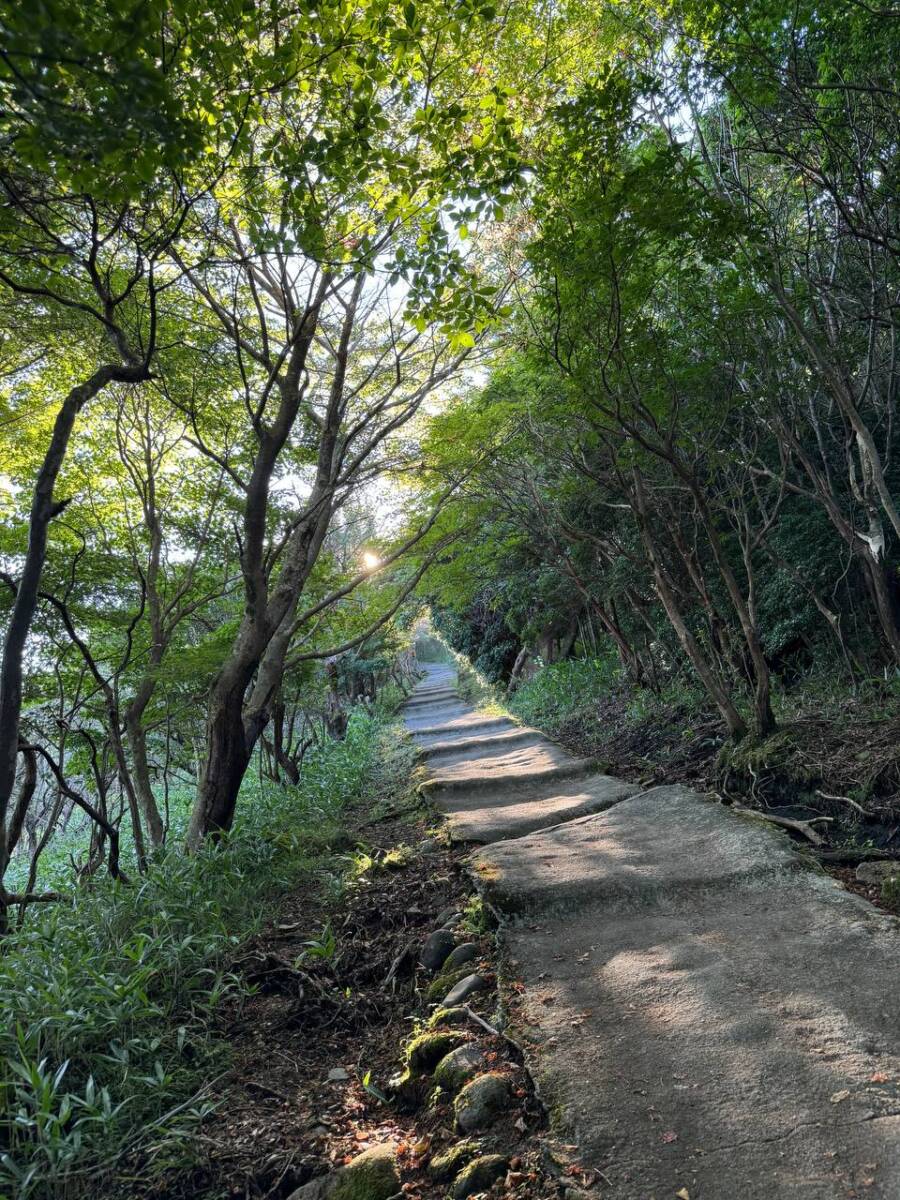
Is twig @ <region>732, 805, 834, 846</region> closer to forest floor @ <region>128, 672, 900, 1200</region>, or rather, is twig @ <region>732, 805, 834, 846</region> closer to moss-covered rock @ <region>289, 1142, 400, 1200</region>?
forest floor @ <region>128, 672, 900, 1200</region>

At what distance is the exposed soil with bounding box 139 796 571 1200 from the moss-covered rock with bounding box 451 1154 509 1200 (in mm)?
34

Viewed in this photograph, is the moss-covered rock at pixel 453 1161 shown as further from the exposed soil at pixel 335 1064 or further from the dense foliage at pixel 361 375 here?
the dense foliage at pixel 361 375

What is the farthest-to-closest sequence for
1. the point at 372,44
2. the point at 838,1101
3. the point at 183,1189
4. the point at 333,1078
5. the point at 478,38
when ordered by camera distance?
the point at 478,38
the point at 372,44
the point at 333,1078
the point at 183,1189
the point at 838,1101

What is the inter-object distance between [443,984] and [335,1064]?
59 centimetres

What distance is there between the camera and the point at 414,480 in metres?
9.04

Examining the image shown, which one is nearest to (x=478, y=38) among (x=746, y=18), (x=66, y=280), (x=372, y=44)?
(x=746, y=18)

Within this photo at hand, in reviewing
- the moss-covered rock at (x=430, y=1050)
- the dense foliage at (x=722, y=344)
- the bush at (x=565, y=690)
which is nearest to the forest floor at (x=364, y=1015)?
the moss-covered rock at (x=430, y=1050)

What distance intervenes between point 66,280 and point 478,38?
397cm

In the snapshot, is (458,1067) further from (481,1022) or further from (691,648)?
(691,648)

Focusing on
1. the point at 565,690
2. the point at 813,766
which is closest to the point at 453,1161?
the point at 813,766

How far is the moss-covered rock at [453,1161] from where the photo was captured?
2084 millimetres

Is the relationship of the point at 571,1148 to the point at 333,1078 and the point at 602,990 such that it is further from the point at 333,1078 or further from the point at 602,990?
the point at 333,1078

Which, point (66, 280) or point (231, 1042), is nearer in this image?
point (231, 1042)

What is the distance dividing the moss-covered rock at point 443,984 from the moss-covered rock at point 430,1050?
44cm
